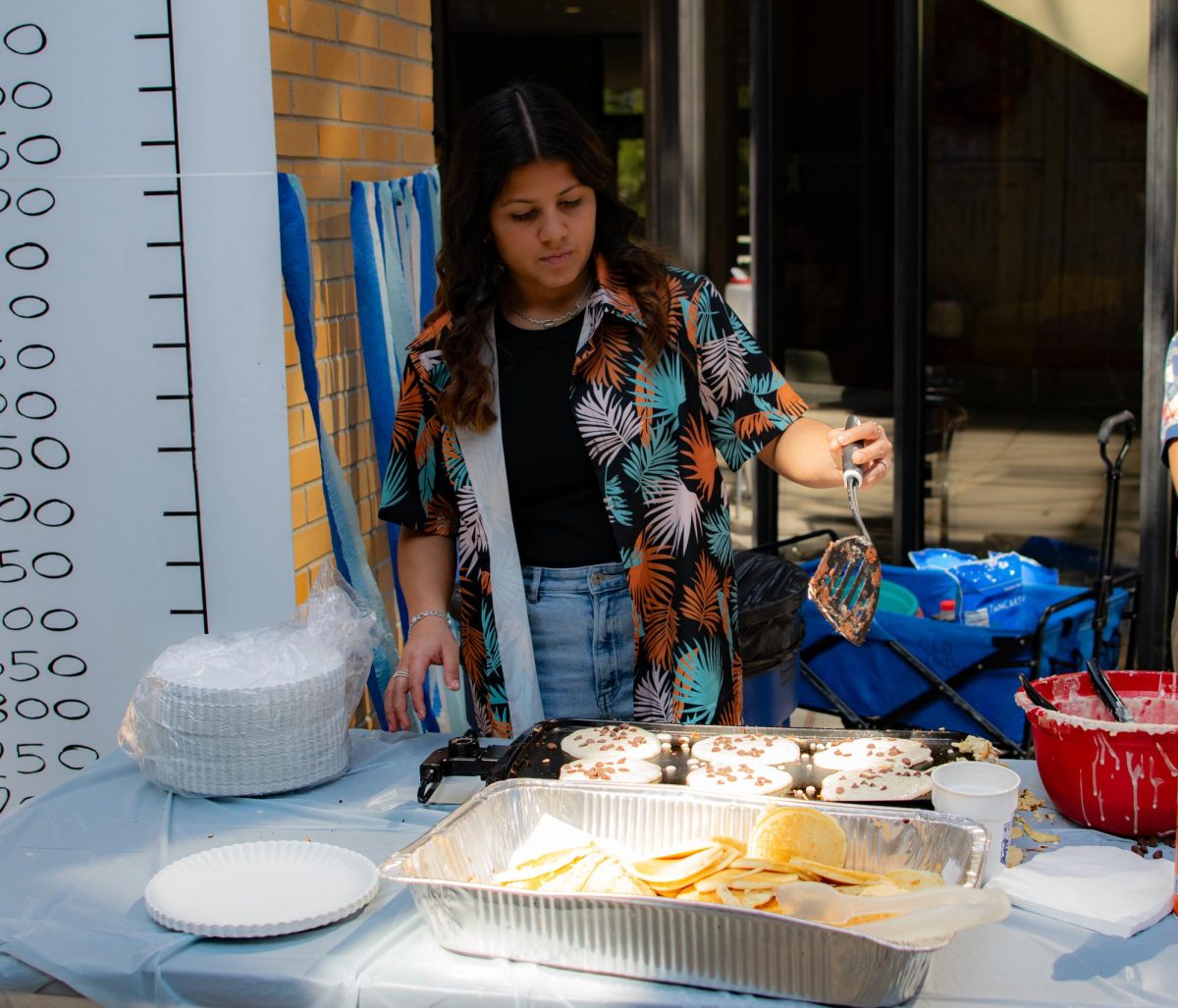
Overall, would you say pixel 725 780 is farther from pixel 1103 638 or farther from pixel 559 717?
pixel 1103 638

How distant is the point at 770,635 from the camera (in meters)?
3.44

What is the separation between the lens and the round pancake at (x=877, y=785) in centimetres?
187

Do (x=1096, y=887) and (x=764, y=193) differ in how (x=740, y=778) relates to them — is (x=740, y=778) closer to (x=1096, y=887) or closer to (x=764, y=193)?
(x=1096, y=887)

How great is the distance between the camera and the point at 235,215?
2.46m

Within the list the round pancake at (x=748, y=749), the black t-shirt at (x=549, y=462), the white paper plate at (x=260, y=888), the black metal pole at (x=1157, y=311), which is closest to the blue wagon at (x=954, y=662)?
the black metal pole at (x=1157, y=311)

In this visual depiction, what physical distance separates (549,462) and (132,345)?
80cm

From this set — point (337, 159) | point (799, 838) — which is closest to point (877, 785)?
point (799, 838)

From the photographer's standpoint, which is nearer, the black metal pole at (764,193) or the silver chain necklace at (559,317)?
the silver chain necklace at (559,317)

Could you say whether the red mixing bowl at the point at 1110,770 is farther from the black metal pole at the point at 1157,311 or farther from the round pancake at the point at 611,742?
the black metal pole at the point at 1157,311

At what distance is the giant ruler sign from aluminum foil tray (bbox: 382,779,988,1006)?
91 centimetres

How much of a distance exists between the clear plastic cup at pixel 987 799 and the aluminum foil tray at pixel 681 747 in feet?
0.56

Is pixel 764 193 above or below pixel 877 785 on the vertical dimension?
above

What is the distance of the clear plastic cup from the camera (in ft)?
5.65

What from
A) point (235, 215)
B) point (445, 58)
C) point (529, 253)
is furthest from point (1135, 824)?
point (445, 58)
